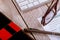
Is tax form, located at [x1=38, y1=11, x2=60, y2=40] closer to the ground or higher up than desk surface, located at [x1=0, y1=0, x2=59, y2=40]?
closer to the ground

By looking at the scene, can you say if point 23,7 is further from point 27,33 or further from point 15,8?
point 27,33

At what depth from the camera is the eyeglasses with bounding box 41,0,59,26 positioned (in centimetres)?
98

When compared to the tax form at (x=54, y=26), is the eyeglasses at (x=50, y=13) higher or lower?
higher

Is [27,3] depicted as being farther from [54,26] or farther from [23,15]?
[54,26]

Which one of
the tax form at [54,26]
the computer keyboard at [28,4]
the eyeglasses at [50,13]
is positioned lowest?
the tax form at [54,26]

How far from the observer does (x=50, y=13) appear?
3.34ft

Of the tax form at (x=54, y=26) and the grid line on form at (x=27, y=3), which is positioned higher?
the grid line on form at (x=27, y=3)

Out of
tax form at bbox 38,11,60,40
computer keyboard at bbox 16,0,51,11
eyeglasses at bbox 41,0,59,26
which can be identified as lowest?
tax form at bbox 38,11,60,40

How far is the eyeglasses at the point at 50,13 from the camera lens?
3.22 feet

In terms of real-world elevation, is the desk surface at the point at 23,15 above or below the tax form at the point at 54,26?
above

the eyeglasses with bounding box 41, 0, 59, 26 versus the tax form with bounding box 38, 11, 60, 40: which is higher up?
the eyeglasses with bounding box 41, 0, 59, 26

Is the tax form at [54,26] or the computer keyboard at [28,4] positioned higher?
the computer keyboard at [28,4]

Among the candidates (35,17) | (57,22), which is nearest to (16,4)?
(35,17)

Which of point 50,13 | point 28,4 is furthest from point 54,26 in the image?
point 28,4
